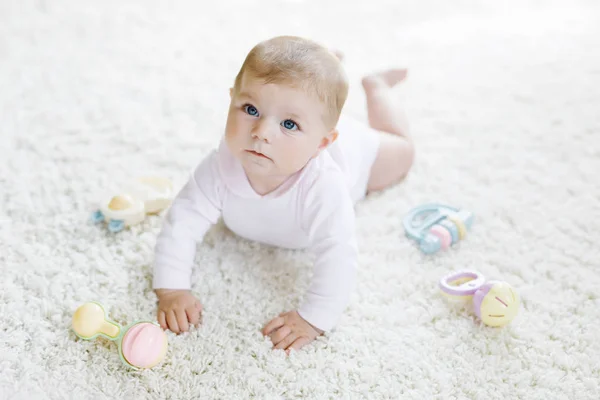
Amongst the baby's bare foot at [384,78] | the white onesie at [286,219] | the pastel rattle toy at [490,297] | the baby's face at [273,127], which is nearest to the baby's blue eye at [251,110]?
the baby's face at [273,127]

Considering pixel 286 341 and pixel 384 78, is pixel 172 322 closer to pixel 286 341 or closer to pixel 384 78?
pixel 286 341

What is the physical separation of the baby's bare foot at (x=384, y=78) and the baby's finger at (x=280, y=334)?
2.28ft

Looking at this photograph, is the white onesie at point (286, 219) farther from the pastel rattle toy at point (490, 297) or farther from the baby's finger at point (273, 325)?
the pastel rattle toy at point (490, 297)

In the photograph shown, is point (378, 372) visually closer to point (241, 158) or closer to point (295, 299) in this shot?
point (295, 299)

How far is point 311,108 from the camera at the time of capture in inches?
37.6

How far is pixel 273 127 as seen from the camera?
0.96 m

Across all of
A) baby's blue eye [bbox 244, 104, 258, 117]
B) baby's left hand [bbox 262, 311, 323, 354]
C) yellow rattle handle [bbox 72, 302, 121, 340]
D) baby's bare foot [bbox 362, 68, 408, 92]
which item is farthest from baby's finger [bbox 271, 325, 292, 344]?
baby's bare foot [bbox 362, 68, 408, 92]

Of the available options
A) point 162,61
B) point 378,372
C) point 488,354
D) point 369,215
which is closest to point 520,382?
point 488,354

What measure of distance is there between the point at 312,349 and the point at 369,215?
1.24ft

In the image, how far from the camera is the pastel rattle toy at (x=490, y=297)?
105 centimetres

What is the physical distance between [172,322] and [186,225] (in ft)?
0.56

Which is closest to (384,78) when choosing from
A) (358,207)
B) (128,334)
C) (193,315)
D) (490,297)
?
(358,207)

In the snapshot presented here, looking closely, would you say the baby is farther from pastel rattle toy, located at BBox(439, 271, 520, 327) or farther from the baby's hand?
pastel rattle toy, located at BBox(439, 271, 520, 327)

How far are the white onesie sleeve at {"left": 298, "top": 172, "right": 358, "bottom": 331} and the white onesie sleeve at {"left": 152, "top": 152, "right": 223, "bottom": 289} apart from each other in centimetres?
17
